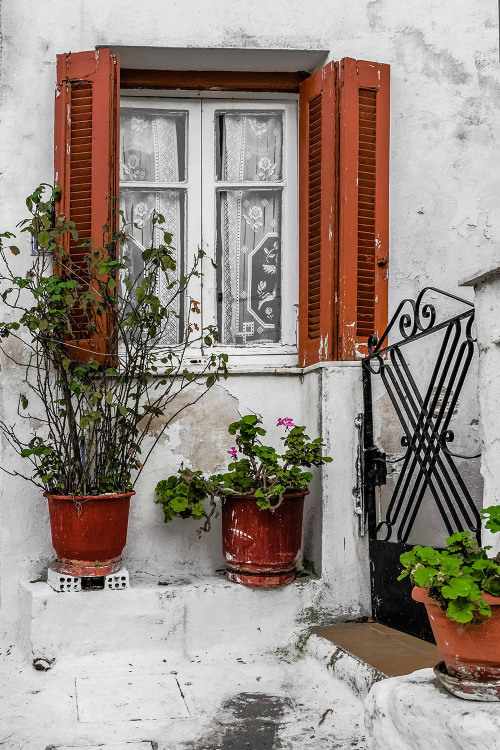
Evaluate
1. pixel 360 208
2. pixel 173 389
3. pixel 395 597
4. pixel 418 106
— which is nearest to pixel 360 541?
pixel 395 597

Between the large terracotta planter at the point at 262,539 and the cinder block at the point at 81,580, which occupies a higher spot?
the large terracotta planter at the point at 262,539

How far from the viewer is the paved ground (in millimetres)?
3365

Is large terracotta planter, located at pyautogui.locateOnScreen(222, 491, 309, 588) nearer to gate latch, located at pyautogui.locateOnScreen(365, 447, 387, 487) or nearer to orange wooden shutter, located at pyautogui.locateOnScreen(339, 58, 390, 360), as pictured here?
gate latch, located at pyautogui.locateOnScreen(365, 447, 387, 487)

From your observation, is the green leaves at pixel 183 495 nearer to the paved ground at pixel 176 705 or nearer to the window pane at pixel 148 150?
the paved ground at pixel 176 705

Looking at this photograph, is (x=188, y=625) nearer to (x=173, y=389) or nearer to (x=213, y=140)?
(x=173, y=389)

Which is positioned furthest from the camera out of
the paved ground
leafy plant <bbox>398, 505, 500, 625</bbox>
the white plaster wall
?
the white plaster wall

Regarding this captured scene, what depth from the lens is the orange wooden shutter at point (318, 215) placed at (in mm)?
4625

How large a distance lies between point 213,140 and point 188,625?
2708 mm

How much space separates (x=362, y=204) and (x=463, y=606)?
2.78 metres

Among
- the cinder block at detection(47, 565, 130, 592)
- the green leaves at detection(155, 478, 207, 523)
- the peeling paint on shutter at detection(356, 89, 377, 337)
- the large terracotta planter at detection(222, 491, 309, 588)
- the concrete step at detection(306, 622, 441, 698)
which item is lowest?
the concrete step at detection(306, 622, 441, 698)

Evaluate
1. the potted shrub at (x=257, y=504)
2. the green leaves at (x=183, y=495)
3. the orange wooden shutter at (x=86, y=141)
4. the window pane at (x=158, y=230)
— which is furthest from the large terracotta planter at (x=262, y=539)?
the orange wooden shutter at (x=86, y=141)

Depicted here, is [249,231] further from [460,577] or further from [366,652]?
[460,577]

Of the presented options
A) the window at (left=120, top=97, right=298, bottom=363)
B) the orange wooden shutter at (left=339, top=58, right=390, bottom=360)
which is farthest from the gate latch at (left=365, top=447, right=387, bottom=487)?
the window at (left=120, top=97, right=298, bottom=363)

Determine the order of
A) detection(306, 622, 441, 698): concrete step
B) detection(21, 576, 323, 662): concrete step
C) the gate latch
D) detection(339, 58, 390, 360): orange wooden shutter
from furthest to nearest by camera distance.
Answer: detection(339, 58, 390, 360): orange wooden shutter
the gate latch
detection(21, 576, 323, 662): concrete step
detection(306, 622, 441, 698): concrete step
